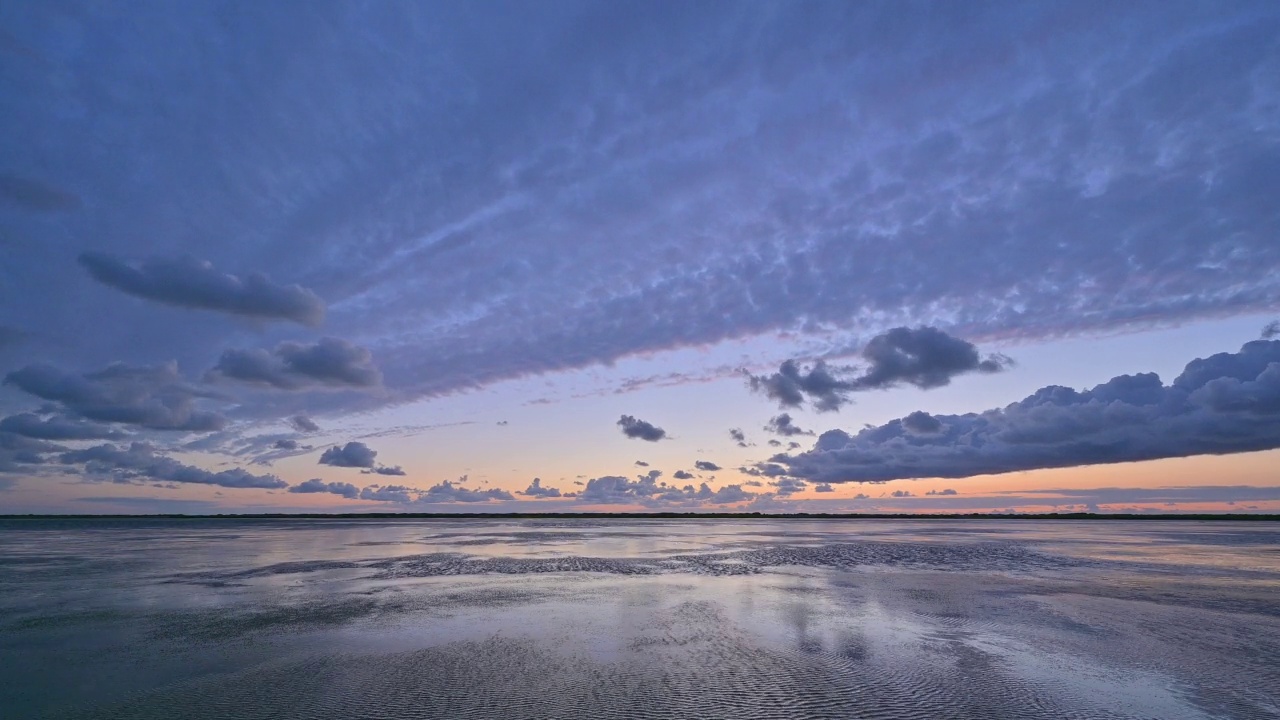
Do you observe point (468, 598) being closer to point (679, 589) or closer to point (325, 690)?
point (679, 589)

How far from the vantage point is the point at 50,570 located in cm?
3216

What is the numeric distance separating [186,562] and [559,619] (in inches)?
1150

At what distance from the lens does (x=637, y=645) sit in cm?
1506

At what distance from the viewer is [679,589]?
973 inches

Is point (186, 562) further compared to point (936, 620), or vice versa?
point (186, 562)

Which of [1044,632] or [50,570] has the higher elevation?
[50,570]

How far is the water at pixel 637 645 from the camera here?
1100 cm

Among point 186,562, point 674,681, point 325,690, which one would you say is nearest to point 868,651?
point 674,681

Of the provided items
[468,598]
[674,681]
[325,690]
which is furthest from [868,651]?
[468,598]

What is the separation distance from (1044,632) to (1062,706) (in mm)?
7029

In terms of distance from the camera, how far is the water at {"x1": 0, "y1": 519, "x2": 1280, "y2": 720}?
11000 mm

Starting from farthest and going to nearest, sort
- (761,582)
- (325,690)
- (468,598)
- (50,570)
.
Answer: (50,570) < (761,582) < (468,598) < (325,690)

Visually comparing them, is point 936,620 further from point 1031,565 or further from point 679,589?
point 1031,565

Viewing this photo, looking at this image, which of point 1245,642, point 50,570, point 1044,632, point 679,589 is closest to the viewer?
point 1245,642
